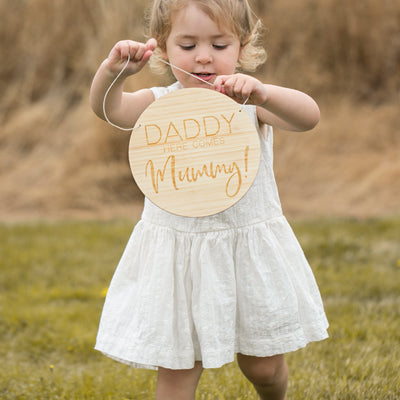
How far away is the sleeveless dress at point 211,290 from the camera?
1.81 metres

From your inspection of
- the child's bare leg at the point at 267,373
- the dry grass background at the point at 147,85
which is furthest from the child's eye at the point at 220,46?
the dry grass background at the point at 147,85

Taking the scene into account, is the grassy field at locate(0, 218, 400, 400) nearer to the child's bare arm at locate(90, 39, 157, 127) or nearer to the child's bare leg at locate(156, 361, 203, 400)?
the child's bare leg at locate(156, 361, 203, 400)

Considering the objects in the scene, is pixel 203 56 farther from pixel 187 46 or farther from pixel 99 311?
pixel 99 311

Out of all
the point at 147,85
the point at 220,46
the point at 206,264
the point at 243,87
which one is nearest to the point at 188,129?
the point at 243,87

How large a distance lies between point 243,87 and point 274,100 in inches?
4.7

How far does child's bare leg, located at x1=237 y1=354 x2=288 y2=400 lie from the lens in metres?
1.94

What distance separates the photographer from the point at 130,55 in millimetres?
1746

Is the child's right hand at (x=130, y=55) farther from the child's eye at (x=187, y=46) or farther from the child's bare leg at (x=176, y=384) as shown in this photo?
the child's bare leg at (x=176, y=384)

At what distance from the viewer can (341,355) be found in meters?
2.64

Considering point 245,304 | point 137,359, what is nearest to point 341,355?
point 245,304

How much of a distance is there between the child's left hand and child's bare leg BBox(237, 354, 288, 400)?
784mm

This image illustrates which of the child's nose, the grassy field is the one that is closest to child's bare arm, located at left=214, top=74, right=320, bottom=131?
the child's nose

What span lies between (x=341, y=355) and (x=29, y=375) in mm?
1279

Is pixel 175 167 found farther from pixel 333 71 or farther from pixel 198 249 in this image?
pixel 333 71
